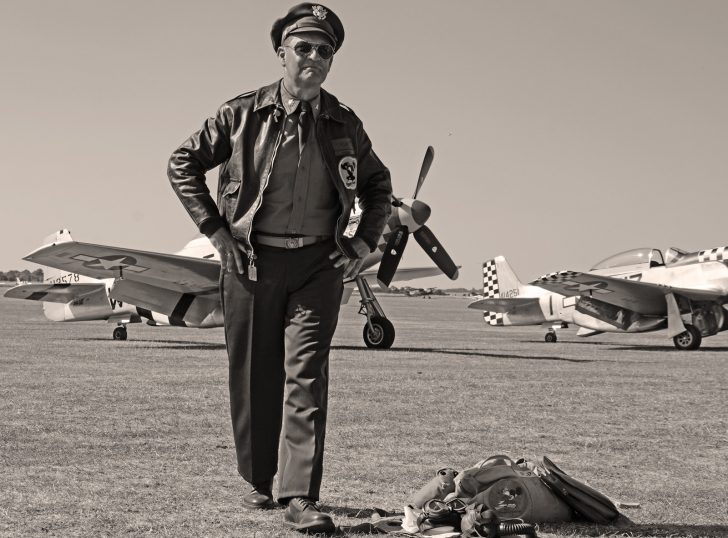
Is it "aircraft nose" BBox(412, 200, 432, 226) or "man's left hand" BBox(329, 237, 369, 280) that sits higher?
"aircraft nose" BBox(412, 200, 432, 226)

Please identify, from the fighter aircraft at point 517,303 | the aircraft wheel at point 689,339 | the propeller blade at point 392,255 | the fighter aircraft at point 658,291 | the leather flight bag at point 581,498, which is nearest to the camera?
the leather flight bag at point 581,498

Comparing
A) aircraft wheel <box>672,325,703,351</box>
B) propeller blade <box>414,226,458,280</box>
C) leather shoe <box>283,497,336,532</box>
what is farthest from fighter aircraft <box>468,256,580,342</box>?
leather shoe <box>283,497,336,532</box>

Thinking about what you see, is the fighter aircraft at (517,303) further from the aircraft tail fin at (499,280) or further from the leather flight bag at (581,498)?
the leather flight bag at (581,498)

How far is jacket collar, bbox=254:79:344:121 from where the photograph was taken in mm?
3611

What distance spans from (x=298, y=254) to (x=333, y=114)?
0.59 meters

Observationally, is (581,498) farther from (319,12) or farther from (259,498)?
(319,12)

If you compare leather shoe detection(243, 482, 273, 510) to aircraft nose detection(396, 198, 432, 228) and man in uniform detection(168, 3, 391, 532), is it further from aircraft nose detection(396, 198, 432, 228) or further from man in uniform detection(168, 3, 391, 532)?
aircraft nose detection(396, 198, 432, 228)

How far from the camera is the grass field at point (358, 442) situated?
3.53m

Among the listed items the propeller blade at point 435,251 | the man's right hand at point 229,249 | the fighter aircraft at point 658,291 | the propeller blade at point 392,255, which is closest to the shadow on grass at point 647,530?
the man's right hand at point 229,249

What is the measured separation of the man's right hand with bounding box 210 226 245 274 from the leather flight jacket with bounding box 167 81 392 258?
0.03m

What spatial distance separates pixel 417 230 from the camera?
16.2 meters

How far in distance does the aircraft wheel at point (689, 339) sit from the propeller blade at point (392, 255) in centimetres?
835

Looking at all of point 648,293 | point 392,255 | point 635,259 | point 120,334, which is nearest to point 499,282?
point 635,259

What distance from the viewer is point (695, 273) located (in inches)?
872
